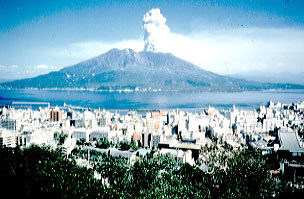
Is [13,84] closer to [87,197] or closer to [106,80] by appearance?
[106,80]

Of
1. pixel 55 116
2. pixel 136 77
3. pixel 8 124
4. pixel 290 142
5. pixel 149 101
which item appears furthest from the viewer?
pixel 136 77

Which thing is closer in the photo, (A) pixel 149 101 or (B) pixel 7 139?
(B) pixel 7 139

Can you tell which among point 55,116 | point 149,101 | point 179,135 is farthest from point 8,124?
point 149,101

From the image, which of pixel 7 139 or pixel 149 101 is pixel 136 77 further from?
pixel 7 139

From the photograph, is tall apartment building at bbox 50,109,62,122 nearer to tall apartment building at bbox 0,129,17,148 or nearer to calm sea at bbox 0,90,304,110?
tall apartment building at bbox 0,129,17,148

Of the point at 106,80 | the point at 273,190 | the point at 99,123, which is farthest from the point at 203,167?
the point at 106,80

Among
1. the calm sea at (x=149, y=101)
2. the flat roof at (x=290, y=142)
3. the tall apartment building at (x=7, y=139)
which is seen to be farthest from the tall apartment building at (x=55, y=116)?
the flat roof at (x=290, y=142)

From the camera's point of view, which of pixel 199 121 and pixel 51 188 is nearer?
pixel 51 188
